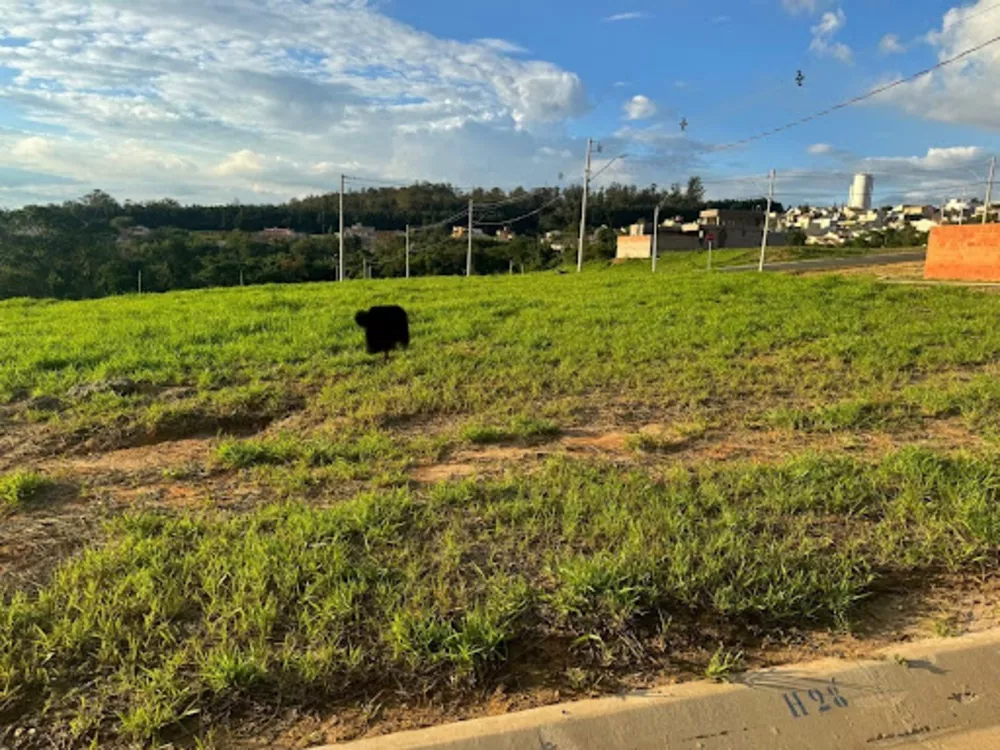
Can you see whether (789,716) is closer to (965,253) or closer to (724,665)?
(724,665)

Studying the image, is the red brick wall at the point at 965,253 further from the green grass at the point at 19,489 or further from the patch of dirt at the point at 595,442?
the green grass at the point at 19,489

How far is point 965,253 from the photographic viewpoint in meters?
19.2

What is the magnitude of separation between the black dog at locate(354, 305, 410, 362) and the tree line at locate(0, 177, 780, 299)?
25.6 metres

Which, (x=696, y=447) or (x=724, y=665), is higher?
(x=696, y=447)

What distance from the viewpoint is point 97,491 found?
3648 mm

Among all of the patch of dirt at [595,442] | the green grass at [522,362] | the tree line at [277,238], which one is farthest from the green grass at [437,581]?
the tree line at [277,238]

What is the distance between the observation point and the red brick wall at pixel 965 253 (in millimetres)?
18375

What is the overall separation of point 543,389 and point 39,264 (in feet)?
133

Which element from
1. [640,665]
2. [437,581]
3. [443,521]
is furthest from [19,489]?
[640,665]

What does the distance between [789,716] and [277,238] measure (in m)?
55.2

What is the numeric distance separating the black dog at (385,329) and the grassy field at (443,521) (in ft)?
0.72

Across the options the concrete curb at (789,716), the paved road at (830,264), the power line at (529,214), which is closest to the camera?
the concrete curb at (789,716)

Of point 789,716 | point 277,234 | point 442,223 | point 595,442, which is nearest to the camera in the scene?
point 789,716

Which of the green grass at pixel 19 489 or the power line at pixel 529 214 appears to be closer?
the green grass at pixel 19 489
